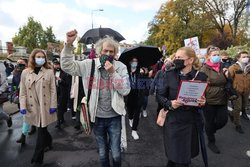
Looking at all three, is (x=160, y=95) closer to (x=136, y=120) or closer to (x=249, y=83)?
(x=136, y=120)

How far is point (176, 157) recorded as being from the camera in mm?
2746

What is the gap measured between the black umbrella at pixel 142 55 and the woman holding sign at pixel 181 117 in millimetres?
2532

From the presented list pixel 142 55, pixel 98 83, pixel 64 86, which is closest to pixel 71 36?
pixel 98 83

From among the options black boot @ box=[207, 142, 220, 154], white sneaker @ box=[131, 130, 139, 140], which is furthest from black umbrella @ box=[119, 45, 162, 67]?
black boot @ box=[207, 142, 220, 154]

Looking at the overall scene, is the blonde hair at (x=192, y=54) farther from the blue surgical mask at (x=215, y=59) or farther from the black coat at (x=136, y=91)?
the black coat at (x=136, y=91)

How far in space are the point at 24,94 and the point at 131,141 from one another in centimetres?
238

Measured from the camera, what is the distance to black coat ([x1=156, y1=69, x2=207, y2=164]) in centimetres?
274

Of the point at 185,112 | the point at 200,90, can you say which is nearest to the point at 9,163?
the point at 185,112

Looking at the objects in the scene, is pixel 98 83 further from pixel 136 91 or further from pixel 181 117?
pixel 136 91

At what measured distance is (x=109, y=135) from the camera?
299 centimetres

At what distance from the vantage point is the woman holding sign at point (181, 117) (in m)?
2.74

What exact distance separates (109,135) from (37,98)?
1.61 metres

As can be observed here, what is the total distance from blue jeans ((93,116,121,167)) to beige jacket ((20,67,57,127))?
4.19 ft

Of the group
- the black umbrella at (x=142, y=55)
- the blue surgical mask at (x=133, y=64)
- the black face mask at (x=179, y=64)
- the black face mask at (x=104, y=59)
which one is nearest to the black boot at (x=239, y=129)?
the black umbrella at (x=142, y=55)
